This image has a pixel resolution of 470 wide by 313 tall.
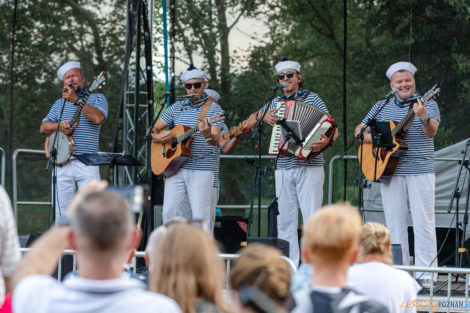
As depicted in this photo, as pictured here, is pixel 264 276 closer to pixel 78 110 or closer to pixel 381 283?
pixel 381 283

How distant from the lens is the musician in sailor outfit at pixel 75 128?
659 cm

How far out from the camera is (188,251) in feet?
7.06

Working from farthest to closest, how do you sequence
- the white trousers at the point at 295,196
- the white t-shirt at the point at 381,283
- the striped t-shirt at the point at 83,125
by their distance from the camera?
the striped t-shirt at the point at 83,125, the white trousers at the point at 295,196, the white t-shirt at the point at 381,283

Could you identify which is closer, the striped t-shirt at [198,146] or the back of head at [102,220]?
the back of head at [102,220]

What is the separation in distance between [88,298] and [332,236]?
0.77 meters

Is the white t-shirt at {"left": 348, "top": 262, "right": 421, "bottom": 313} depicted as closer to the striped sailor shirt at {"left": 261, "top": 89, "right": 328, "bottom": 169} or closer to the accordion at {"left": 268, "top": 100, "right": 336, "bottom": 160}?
the accordion at {"left": 268, "top": 100, "right": 336, "bottom": 160}

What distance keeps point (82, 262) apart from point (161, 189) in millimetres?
5458

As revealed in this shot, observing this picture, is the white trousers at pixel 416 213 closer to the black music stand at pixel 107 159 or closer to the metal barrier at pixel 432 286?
the metal barrier at pixel 432 286

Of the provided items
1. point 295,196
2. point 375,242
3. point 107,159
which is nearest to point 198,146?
point 107,159

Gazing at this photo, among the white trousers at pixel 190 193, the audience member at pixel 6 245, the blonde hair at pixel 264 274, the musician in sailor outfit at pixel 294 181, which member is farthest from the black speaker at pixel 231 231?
the blonde hair at pixel 264 274

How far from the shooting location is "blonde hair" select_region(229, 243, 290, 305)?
6.98ft

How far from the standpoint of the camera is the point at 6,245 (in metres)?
2.60

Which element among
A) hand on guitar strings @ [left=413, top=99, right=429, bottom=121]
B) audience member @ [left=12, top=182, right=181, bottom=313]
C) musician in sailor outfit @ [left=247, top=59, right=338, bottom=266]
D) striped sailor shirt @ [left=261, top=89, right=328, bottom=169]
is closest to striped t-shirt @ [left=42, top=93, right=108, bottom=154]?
musician in sailor outfit @ [left=247, top=59, right=338, bottom=266]

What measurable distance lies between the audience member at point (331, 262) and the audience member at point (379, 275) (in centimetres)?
74
